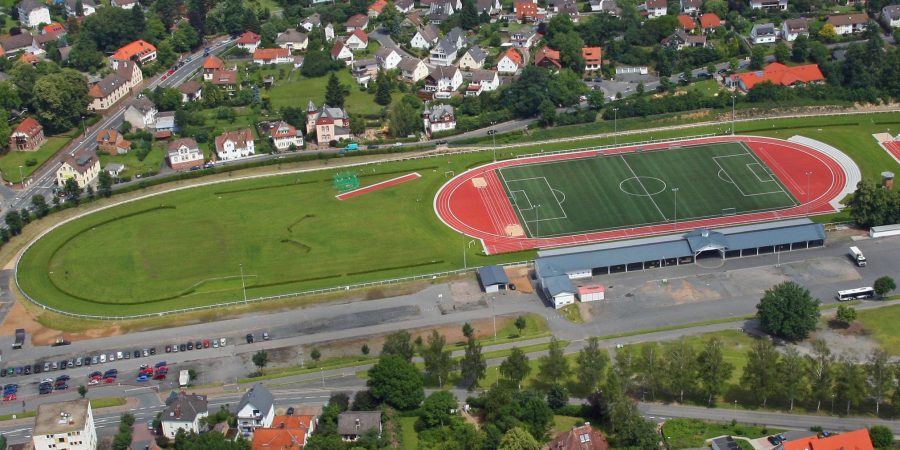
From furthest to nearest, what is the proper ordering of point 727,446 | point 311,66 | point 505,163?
1. point 311,66
2. point 505,163
3. point 727,446

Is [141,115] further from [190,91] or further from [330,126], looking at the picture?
[330,126]

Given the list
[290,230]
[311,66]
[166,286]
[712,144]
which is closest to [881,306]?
[712,144]

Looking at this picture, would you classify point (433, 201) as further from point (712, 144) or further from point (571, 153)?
point (712, 144)

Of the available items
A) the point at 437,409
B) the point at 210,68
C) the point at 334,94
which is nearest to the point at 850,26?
the point at 334,94

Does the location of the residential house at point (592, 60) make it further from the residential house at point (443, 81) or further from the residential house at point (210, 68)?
the residential house at point (210, 68)

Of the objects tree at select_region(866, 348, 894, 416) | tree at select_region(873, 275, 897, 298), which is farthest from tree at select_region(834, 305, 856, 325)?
tree at select_region(866, 348, 894, 416)

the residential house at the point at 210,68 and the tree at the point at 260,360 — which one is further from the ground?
the residential house at the point at 210,68

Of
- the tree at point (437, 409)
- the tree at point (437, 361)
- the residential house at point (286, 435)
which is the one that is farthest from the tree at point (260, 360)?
the tree at point (437, 409)

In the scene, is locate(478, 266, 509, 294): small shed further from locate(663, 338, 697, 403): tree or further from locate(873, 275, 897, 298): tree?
locate(873, 275, 897, 298): tree
